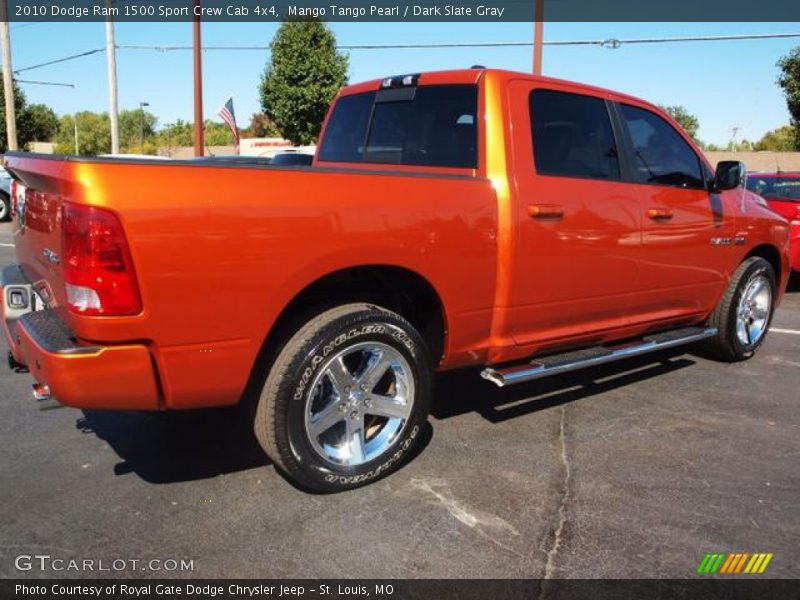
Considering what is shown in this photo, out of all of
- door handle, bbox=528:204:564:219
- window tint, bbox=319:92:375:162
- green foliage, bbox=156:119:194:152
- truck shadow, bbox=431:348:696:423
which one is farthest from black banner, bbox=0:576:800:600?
green foliage, bbox=156:119:194:152

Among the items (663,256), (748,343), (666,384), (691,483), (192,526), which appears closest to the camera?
(192,526)

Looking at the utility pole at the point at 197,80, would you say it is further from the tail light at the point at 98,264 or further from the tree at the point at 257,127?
the tree at the point at 257,127

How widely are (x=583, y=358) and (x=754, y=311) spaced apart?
8.05 feet

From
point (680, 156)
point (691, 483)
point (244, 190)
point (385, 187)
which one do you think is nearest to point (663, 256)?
point (680, 156)

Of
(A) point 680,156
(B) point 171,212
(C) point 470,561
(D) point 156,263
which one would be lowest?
(C) point 470,561

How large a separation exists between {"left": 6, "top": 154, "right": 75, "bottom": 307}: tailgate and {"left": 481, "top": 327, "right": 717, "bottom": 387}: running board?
206cm

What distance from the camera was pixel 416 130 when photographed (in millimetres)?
4016

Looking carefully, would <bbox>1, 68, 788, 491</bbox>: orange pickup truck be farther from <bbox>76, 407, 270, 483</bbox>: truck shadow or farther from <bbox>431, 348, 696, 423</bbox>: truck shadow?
<bbox>76, 407, 270, 483</bbox>: truck shadow

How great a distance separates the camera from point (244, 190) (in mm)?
2574

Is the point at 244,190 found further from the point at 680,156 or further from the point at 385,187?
the point at 680,156

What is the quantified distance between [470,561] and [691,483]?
4.42 ft

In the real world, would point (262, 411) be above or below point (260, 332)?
below

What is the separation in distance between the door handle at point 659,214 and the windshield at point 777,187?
5.06 m

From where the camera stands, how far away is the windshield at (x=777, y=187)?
27.9ft
